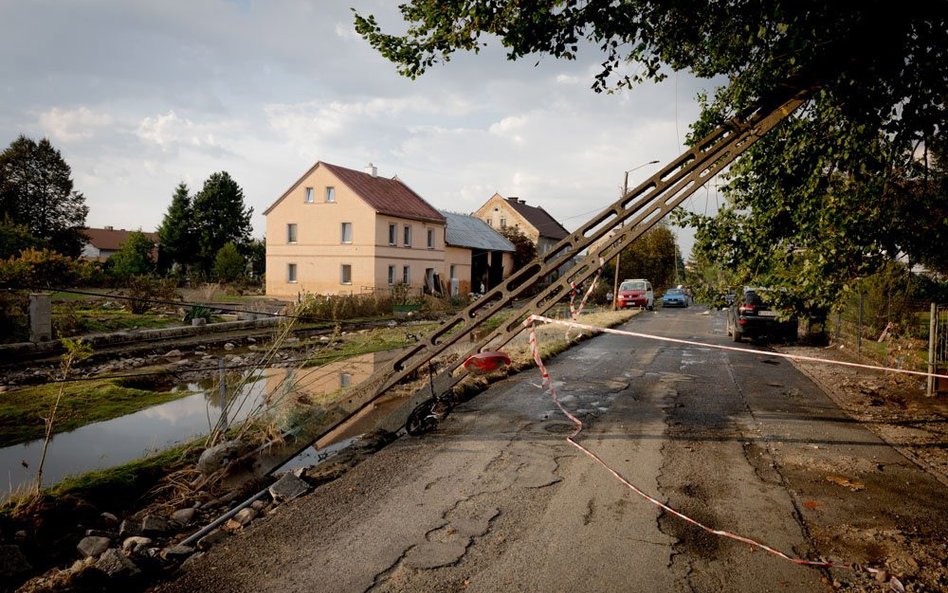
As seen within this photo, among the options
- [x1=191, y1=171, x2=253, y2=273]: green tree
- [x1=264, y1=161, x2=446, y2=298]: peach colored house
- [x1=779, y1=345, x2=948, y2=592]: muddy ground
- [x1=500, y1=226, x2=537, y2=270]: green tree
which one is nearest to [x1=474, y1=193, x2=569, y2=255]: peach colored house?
[x1=500, y1=226, x2=537, y2=270]: green tree

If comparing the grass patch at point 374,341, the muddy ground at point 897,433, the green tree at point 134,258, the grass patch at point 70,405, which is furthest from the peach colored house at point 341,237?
the muddy ground at point 897,433

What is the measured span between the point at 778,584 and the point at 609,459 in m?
2.59

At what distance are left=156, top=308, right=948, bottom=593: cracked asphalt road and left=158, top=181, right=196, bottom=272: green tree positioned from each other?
50.2 metres

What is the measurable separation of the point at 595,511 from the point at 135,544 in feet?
13.2

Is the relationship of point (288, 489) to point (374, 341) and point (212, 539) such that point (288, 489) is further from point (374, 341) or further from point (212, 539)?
point (374, 341)

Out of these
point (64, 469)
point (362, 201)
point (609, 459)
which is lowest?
point (64, 469)

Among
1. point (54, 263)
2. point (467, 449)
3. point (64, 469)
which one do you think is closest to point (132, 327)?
point (54, 263)

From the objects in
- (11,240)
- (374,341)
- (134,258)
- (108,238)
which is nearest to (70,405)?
(374,341)

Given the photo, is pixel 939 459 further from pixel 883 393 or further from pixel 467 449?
pixel 467 449

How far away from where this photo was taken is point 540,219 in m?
62.9

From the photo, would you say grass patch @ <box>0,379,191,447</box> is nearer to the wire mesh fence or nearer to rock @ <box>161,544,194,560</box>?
rock @ <box>161,544,194,560</box>

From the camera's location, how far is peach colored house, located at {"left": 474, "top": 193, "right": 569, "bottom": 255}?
2287 inches

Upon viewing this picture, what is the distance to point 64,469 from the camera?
6.79m

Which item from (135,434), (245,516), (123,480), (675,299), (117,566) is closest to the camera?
(117,566)
